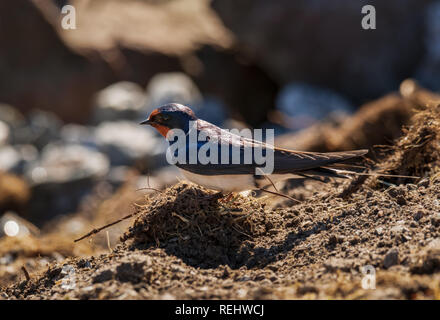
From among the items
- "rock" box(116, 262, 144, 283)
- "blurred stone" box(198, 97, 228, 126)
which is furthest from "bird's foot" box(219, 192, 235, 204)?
"blurred stone" box(198, 97, 228, 126)

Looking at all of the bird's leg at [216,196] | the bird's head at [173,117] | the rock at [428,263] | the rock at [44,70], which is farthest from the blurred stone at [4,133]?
the rock at [428,263]

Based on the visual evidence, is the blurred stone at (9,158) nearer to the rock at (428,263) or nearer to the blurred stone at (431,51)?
the blurred stone at (431,51)

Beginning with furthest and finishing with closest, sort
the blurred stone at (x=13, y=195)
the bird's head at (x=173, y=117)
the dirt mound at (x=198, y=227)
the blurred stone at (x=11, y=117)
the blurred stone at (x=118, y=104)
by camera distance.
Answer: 1. the blurred stone at (x=11, y=117)
2. the blurred stone at (x=118, y=104)
3. the blurred stone at (x=13, y=195)
4. the bird's head at (x=173, y=117)
5. the dirt mound at (x=198, y=227)

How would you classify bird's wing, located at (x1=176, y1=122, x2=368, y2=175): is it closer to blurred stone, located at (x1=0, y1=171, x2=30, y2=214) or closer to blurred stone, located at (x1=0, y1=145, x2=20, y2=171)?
blurred stone, located at (x1=0, y1=171, x2=30, y2=214)

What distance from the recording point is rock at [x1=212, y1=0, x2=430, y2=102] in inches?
596

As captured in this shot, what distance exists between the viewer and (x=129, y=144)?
13.9 m

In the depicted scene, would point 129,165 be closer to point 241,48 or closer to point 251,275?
point 241,48

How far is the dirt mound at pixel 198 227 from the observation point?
455 centimetres

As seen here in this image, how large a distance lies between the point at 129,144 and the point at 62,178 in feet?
6.37

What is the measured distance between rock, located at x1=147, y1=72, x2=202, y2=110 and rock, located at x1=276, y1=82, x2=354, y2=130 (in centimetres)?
230

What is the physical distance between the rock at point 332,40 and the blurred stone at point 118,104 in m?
3.25

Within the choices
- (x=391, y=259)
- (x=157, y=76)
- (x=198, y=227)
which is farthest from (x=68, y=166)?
(x=391, y=259)

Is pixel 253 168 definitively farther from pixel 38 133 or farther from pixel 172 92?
pixel 38 133

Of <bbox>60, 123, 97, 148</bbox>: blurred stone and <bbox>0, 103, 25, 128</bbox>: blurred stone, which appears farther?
<bbox>0, 103, 25, 128</bbox>: blurred stone
